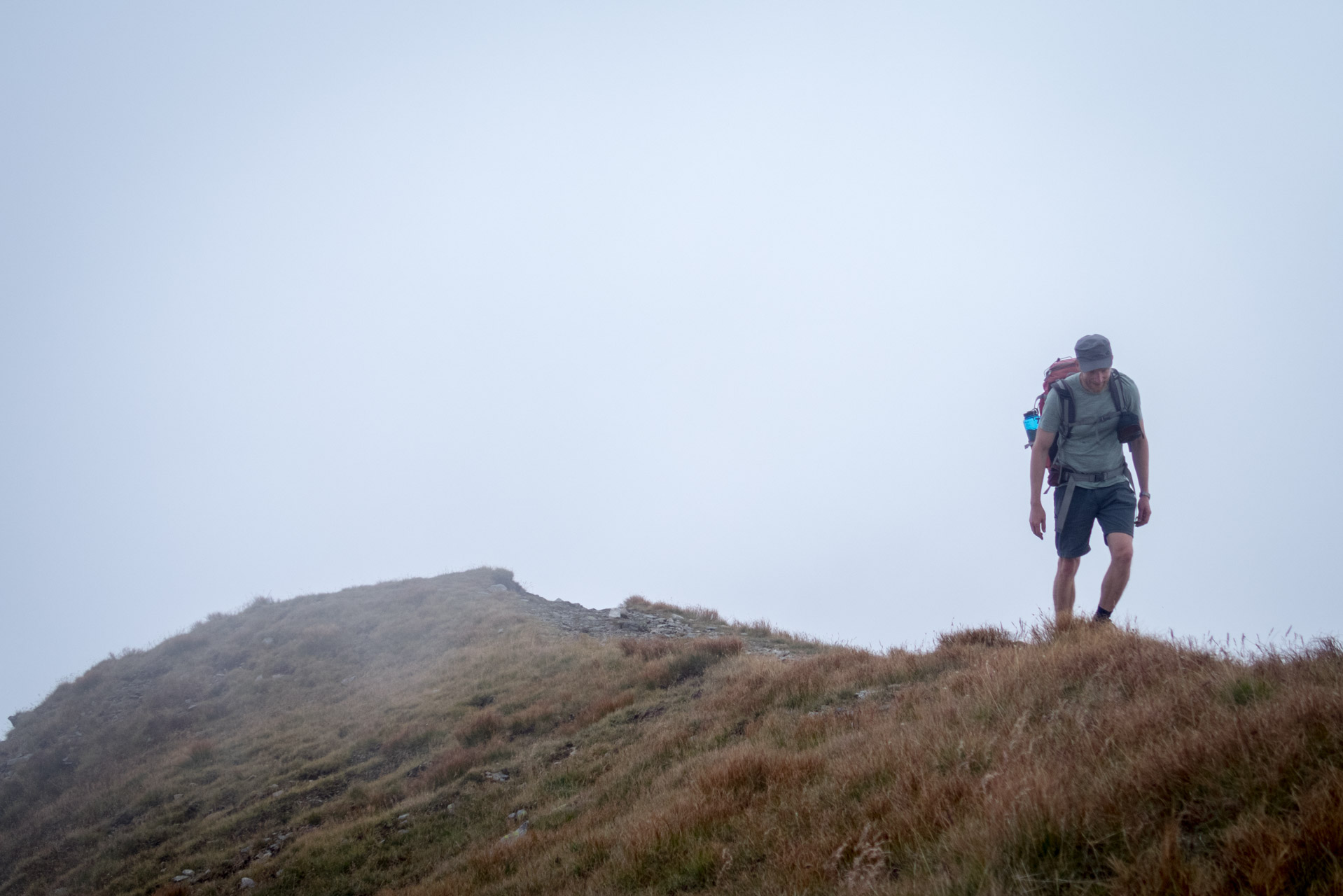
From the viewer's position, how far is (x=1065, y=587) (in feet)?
21.1

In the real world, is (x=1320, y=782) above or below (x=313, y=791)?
above

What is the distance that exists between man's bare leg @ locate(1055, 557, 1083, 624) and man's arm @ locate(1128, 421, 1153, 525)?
68 centimetres

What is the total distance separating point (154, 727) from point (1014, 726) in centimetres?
1919

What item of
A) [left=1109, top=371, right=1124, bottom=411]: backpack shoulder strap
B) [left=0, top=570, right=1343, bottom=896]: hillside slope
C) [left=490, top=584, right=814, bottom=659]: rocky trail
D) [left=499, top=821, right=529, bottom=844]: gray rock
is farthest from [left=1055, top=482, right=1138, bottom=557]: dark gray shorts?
[left=490, top=584, right=814, bottom=659]: rocky trail

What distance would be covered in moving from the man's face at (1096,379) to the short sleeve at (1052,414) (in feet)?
0.83

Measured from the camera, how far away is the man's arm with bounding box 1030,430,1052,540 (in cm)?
613

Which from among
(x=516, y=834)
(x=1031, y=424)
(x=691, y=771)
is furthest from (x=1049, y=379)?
(x=516, y=834)

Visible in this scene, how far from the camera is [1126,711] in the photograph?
357 cm

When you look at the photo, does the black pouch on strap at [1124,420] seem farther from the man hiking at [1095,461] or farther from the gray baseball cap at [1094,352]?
the gray baseball cap at [1094,352]

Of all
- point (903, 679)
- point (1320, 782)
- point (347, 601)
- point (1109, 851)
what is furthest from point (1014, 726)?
point (347, 601)

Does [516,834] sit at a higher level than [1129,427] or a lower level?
lower

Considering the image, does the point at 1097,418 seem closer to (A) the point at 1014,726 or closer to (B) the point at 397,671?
(A) the point at 1014,726

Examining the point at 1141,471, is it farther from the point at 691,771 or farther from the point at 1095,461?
the point at 691,771

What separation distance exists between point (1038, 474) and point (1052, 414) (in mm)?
572
